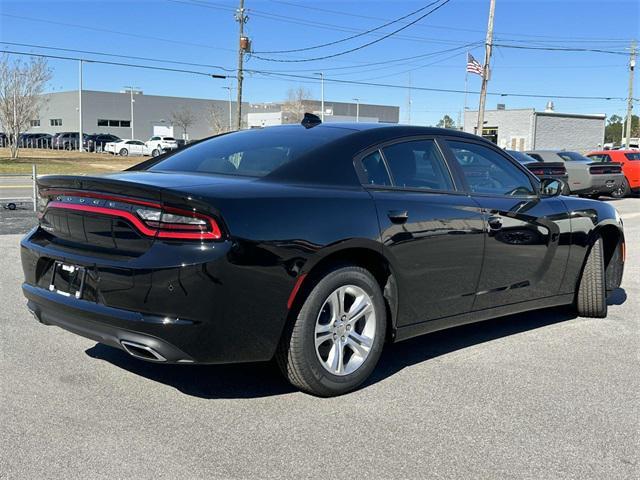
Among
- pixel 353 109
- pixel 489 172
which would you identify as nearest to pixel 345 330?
pixel 489 172

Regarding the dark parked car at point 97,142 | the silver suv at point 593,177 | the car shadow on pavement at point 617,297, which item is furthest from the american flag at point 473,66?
the dark parked car at point 97,142

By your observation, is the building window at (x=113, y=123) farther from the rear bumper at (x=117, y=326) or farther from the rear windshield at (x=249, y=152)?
the rear bumper at (x=117, y=326)

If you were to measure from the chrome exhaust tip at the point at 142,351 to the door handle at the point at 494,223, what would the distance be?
2.44 meters

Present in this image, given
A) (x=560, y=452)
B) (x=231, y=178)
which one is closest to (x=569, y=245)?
(x=560, y=452)

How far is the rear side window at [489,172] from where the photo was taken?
4.90 m

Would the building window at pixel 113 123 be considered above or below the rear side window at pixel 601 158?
above

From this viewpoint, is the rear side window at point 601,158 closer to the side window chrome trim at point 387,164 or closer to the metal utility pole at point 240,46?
the metal utility pole at point 240,46

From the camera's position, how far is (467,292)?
4613 millimetres

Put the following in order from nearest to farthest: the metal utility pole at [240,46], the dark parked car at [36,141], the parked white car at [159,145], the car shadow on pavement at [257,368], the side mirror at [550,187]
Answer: the car shadow on pavement at [257,368]
the side mirror at [550,187]
the metal utility pole at [240,46]
the parked white car at [159,145]
the dark parked car at [36,141]

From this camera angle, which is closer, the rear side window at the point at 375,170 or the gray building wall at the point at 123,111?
the rear side window at the point at 375,170

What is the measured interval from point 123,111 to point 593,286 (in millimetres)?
86960

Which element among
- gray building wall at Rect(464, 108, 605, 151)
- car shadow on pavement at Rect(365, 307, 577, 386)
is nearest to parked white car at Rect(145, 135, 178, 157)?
gray building wall at Rect(464, 108, 605, 151)

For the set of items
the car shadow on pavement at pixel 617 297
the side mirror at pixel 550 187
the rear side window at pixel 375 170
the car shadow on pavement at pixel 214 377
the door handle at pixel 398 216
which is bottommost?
the car shadow on pavement at pixel 214 377

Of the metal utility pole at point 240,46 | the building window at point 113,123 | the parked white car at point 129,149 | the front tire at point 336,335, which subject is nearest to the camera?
the front tire at point 336,335
